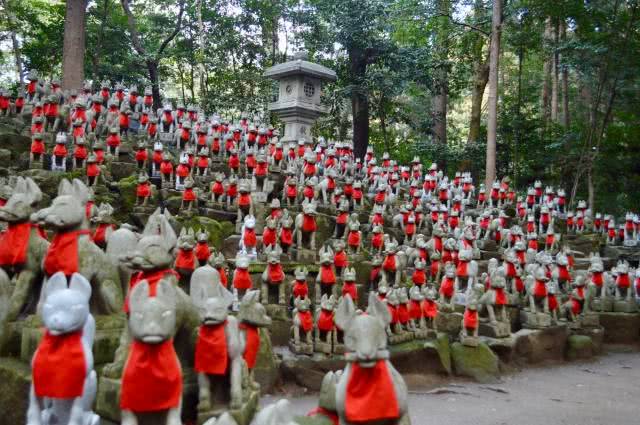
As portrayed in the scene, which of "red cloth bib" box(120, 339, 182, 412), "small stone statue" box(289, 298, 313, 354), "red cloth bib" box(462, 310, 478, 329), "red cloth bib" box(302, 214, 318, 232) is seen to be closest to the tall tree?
"red cloth bib" box(302, 214, 318, 232)

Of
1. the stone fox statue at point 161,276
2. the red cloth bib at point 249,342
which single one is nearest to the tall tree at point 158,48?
the red cloth bib at point 249,342

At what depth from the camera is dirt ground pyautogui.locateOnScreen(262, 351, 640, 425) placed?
6438 mm

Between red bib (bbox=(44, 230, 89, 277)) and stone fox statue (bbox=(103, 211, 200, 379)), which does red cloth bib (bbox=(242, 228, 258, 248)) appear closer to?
red bib (bbox=(44, 230, 89, 277))

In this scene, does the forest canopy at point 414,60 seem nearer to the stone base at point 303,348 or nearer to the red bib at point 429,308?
the red bib at point 429,308

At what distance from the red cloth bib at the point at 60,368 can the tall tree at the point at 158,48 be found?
18.1 meters

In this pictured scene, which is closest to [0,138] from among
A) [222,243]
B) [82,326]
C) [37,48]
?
[222,243]

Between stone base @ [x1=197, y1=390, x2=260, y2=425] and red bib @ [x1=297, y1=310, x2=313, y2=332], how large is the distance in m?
2.91

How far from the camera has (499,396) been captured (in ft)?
24.1

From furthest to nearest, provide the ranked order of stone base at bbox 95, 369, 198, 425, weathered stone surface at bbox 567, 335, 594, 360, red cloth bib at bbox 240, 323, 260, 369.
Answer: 1. weathered stone surface at bbox 567, 335, 594, 360
2. red cloth bib at bbox 240, 323, 260, 369
3. stone base at bbox 95, 369, 198, 425

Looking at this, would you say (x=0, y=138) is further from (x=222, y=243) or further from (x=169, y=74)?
(x=169, y=74)

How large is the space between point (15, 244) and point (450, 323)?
20.6 ft

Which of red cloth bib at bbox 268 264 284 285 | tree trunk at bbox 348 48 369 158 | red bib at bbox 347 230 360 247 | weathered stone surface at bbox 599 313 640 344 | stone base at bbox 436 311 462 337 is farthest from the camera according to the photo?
tree trunk at bbox 348 48 369 158

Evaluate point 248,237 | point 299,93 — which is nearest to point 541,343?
point 248,237

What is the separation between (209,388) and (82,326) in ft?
3.14
